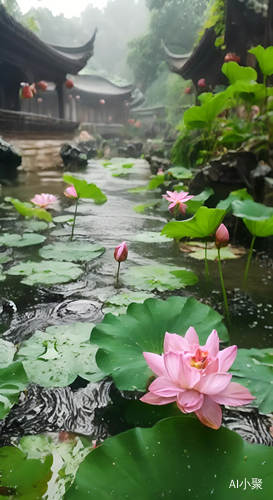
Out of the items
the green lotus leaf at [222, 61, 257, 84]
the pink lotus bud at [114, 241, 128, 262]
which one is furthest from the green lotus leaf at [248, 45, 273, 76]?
the pink lotus bud at [114, 241, 128, 262]

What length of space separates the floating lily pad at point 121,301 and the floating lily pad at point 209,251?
764 mm

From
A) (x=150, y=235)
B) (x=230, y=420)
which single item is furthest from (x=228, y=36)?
(x=230, y=420)

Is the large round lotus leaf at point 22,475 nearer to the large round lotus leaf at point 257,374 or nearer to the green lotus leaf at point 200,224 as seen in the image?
the large round lotus leaf at point 257,374

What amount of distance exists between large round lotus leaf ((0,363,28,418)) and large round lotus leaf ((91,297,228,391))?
0.59 ft

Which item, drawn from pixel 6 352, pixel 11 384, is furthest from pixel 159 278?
pixel 11 384

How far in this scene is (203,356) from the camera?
2.14ft

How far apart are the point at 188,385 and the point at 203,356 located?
0.06 meters

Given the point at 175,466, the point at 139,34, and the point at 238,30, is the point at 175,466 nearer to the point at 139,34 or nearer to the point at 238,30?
the point at 238,30

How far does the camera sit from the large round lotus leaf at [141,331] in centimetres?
82

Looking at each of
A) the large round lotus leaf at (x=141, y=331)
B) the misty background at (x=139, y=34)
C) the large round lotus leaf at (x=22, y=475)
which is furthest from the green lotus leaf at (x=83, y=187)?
the misty background at (x=139, y=34)

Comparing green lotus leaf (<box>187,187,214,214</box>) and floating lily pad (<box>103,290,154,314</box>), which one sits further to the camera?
green lotus leaf (<box>187,187,214,214</box>)

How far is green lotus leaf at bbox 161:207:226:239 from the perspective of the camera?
125cm

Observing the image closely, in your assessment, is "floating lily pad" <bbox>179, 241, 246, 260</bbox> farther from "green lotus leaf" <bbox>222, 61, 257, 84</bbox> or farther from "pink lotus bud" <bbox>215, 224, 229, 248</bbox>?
"green lotus leaf" <bbox>222, 61, 257, 84</bbox>

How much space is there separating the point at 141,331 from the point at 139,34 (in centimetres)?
3570
